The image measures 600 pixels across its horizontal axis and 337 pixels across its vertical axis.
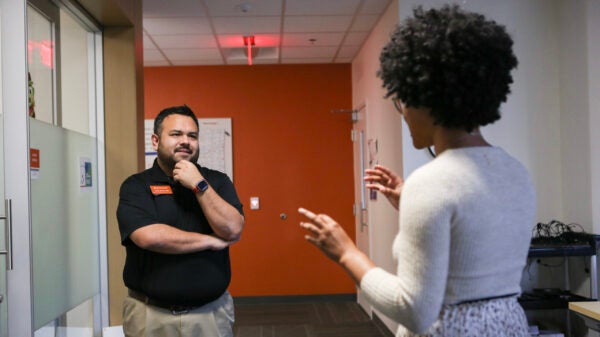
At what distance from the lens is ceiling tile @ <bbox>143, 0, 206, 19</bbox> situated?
168 inches

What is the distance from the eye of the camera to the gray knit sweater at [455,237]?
1007 millimetres

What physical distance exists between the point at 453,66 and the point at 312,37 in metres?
4.40

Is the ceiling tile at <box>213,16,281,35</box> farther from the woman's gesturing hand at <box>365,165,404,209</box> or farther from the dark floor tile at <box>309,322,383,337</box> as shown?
the woman's gesturing hand at <box>365,165,404,209</box>

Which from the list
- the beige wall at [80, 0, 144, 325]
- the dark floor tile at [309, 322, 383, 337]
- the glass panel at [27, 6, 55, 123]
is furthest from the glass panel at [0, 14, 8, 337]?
the dark floor tile at [309, 322, 383, 337]

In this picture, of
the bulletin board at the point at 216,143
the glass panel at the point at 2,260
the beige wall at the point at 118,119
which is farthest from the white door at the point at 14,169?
the bulletin board at the point at 216,143

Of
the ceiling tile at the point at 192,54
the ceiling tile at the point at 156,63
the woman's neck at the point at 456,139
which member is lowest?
the woman's neck at the point at 456,139

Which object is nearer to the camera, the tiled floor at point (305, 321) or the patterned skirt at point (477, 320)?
the patterned skirt at point (477, 320)

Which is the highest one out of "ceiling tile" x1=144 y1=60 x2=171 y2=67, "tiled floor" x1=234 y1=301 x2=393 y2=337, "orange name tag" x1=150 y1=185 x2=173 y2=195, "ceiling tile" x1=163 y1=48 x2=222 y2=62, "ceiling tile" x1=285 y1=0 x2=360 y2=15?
"ceiling tile" x1=285 y1=0 x2=360 y2=15

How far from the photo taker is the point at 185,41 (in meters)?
5.39

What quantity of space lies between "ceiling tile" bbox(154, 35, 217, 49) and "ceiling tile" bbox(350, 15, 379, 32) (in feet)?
4.39

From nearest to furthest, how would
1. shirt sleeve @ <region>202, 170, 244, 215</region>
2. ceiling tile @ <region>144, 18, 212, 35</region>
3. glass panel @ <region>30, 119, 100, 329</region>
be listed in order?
shirt sleeve @ <region>202, 170, 244, 215</region> < glass panel @ <region>30, 119, 100, 329</region> < ceiling tile @ <region>144, 18, 212, 35</region>

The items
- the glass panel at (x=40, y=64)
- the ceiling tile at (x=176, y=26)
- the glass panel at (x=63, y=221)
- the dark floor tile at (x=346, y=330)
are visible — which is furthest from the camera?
the dark floor tile at (x=346, y=330)

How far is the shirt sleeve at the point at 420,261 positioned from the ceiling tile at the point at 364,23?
12.8 ft

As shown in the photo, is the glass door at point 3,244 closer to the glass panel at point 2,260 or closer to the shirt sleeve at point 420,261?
the glass panel at point 2,260
